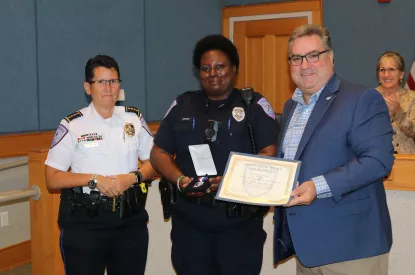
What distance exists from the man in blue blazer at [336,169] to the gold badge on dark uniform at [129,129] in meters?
0.93

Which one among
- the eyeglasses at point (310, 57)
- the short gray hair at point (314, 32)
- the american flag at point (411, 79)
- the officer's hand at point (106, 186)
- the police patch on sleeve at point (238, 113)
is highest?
the american flag at point (411, 79)

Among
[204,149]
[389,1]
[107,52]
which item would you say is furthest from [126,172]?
[389,1]

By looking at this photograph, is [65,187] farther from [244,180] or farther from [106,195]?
[244,180]

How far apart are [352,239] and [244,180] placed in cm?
45

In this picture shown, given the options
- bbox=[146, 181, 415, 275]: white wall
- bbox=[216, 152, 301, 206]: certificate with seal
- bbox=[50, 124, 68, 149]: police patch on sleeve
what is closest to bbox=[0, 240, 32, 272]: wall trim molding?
bbox=[146, 181, 415, 275]: white wall

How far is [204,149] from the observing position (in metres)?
2.31

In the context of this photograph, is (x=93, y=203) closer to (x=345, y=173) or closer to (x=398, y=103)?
(x=345, y=173)

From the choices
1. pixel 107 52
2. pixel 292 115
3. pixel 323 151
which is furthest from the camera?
pixel 107 52

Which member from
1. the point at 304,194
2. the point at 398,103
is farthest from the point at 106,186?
the point at 398,103

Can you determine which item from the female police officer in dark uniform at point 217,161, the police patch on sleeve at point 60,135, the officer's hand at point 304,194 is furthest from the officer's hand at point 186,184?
the police patch on sleeve at point 60,135

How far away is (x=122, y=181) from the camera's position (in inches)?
97.1

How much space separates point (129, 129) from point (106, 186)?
35 centimetres

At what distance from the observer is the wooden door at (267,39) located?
20.8 feet

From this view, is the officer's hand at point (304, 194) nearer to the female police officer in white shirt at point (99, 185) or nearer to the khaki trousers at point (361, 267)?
the khaki trousers at point (361, 267)
